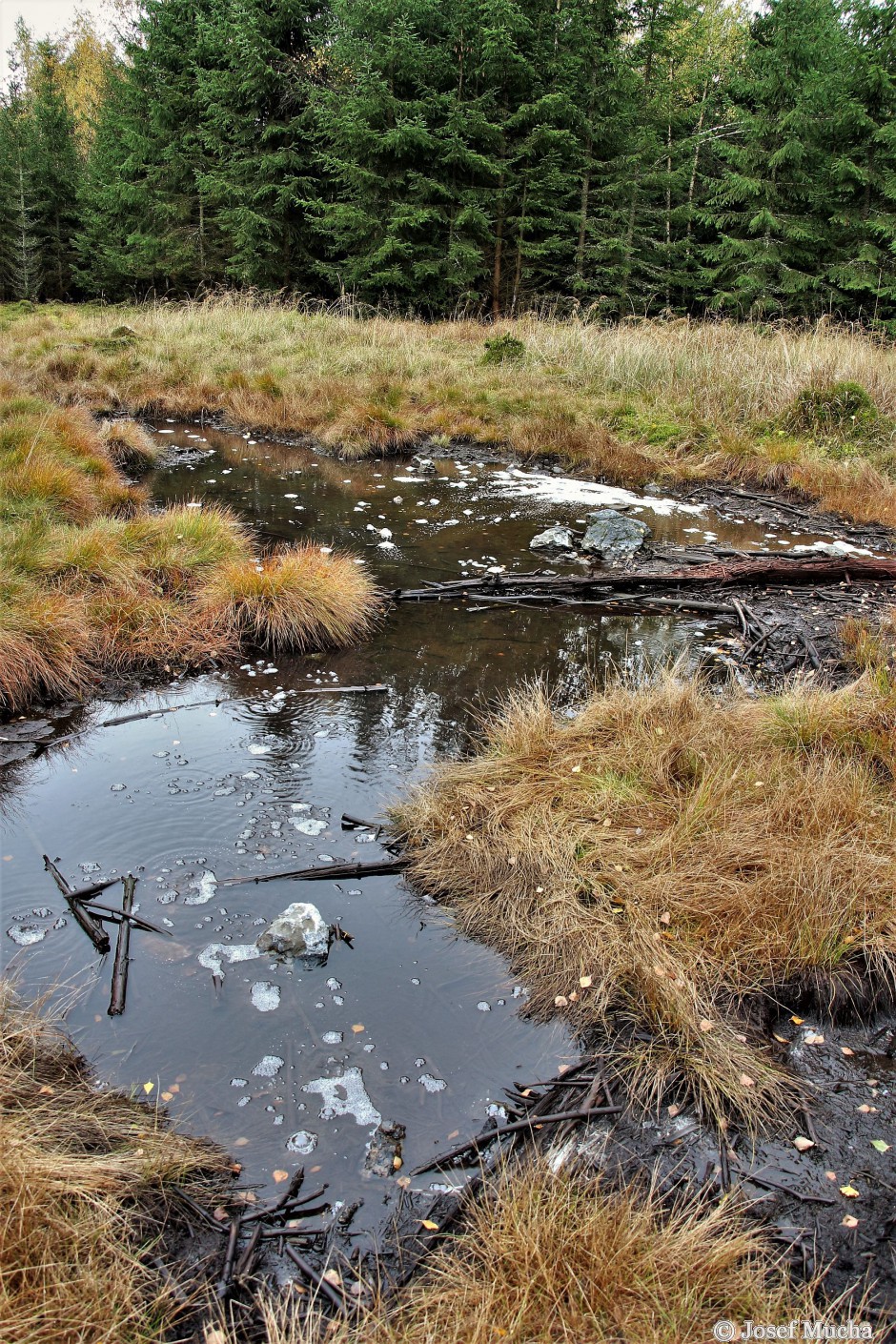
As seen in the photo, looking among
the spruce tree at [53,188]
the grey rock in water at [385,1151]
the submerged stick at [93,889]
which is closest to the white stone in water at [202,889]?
the submerged stick at [93,889]

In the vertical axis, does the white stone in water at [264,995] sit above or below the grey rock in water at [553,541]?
below

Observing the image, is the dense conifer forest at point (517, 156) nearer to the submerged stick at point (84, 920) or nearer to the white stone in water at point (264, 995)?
the submerged stick at point (84, 920)

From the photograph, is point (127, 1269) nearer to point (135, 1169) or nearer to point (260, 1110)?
point (135, 1169)

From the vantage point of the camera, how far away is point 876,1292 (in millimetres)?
1969

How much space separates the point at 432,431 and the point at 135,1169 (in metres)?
11.2

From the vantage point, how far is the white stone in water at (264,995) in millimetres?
2922

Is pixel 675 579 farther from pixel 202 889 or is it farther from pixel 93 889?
pixel 93 889

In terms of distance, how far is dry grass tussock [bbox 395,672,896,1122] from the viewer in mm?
2857

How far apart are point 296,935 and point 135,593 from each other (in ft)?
11.6

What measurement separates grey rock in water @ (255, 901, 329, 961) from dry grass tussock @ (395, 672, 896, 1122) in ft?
1.98

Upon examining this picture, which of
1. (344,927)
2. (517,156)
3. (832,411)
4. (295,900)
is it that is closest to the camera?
(344,927)

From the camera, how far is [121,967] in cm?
298

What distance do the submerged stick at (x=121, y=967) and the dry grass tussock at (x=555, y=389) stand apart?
879 centimetres

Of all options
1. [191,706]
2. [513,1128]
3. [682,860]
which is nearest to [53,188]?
[191,706]
